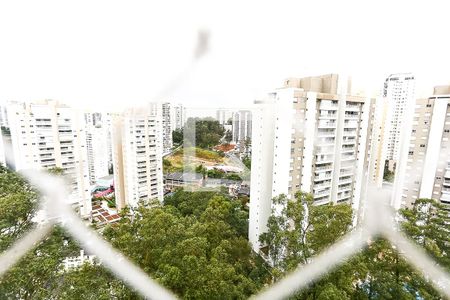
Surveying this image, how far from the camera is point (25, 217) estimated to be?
2.11 meters

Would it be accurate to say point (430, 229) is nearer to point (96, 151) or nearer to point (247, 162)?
point (247, 162)

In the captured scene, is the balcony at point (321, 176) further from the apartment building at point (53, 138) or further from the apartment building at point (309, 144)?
the apartment building at point (53, 138)

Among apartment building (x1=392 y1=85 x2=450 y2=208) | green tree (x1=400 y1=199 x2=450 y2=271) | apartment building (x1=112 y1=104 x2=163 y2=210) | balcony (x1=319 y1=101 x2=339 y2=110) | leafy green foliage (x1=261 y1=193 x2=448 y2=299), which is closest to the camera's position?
leafy green foliage (x1=261 y1=193 x2=448 y2=299)

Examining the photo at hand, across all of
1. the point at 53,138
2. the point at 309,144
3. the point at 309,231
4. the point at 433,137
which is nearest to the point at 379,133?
the point at 433,137

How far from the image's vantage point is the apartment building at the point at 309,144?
482 cm

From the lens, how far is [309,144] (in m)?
5.05

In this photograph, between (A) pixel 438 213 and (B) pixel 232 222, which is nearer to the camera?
(A) pixel 438 213

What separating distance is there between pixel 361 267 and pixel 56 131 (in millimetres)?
7489

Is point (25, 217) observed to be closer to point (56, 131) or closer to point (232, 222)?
point (232, 222)

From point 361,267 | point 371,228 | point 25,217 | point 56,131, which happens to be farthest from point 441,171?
point 56,131

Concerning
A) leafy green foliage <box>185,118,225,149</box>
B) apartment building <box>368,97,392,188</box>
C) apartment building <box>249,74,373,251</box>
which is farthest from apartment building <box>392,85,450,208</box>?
leafy green foliage <box>185,118,225,149</box>

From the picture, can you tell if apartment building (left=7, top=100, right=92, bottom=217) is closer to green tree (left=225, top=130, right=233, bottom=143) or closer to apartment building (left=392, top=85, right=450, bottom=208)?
green tree (left=225, top=130, right=233, bottom=143)

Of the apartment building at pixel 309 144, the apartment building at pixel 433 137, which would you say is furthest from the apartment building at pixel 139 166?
the apartment building at pixel 433 137

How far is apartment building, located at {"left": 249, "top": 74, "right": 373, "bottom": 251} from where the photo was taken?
4.82 meters
